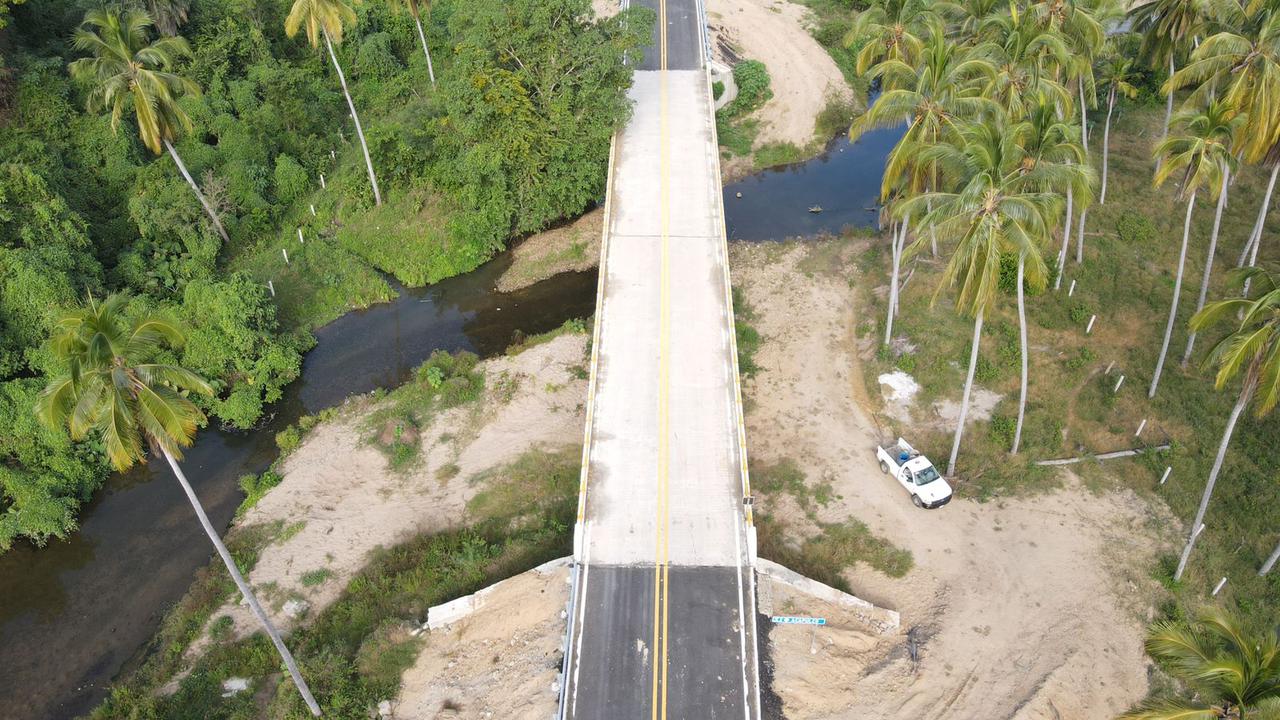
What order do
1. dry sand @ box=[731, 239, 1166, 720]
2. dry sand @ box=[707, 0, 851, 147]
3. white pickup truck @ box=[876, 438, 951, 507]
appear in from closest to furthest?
dry sand @ box=[731, 239, 1166, 720], white pickup truck @ box=[876, 438, 951, 507], dry sand @ box=[707, 0, 851, 147]

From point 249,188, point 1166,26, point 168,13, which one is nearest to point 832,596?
point 1166,26

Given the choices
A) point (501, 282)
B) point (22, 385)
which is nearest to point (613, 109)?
point (501, 282)

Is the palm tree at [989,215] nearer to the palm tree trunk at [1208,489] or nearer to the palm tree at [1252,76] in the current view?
the palm tree trunk at [1208,489]

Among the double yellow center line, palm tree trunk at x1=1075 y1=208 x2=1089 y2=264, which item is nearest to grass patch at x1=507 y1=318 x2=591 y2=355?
the double yellow center line

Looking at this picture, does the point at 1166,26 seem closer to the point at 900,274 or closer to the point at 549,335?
the point at 900,274

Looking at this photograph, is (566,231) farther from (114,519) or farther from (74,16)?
(74,16)

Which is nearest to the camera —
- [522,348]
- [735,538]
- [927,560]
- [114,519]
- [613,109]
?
[735,538]

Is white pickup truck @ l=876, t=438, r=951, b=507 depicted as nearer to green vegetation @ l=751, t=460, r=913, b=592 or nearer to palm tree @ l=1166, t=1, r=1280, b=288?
green vegetation @ l=751, t=460, r=913, b=592
